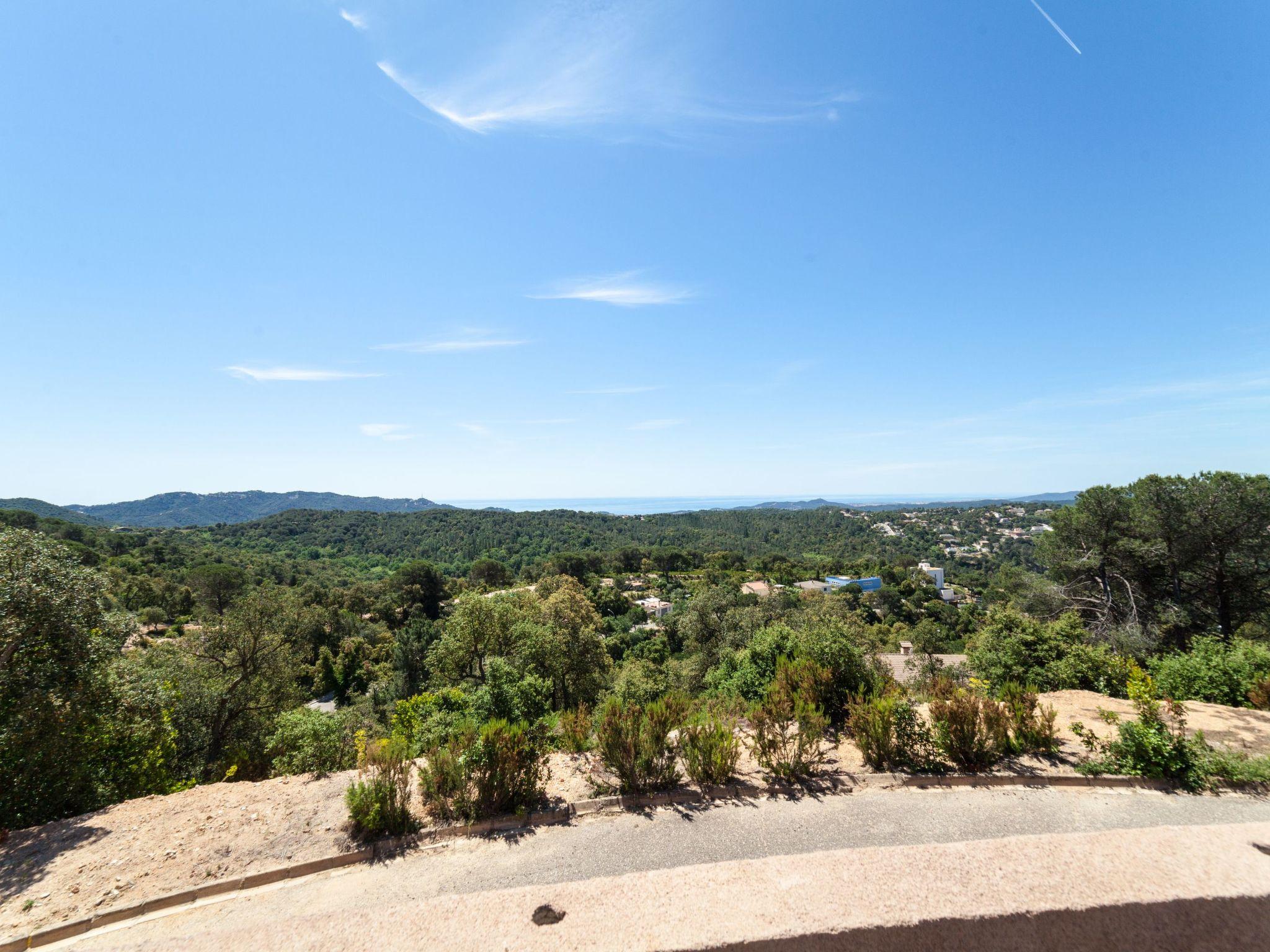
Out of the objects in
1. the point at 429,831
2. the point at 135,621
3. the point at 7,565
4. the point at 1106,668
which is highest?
the point at 7,565

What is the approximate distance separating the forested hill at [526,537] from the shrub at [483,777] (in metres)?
98.4

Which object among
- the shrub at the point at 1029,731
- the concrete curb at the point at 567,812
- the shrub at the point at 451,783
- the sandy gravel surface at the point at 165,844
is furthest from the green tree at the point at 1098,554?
the shrub at the point at 451,783

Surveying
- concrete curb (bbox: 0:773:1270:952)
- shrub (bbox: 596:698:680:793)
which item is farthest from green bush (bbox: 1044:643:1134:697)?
shrub (bbox: 596:698:680:793)

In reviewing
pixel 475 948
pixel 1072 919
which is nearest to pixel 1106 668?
pixel 1072 919

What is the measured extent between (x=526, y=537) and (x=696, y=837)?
137 metres

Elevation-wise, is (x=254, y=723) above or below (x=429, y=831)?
below

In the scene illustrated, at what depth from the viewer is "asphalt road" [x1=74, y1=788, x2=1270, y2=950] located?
4125 mm

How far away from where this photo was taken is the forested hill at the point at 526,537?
4771 inches

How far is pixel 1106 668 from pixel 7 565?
20.2 meters

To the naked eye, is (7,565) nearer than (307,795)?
No

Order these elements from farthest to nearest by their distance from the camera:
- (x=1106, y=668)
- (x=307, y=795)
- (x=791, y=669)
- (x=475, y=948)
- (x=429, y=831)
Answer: (x=1106, y=668), (x=791, y=669), (x=307, y=795), (x=429, y=831), (x=475, y=948)

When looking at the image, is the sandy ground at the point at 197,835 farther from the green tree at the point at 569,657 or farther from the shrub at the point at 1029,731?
the green tree at the point at 569,657

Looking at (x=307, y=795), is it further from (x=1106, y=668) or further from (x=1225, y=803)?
(x=1106, y=668)

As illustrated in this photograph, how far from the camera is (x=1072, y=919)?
330 centimetres
